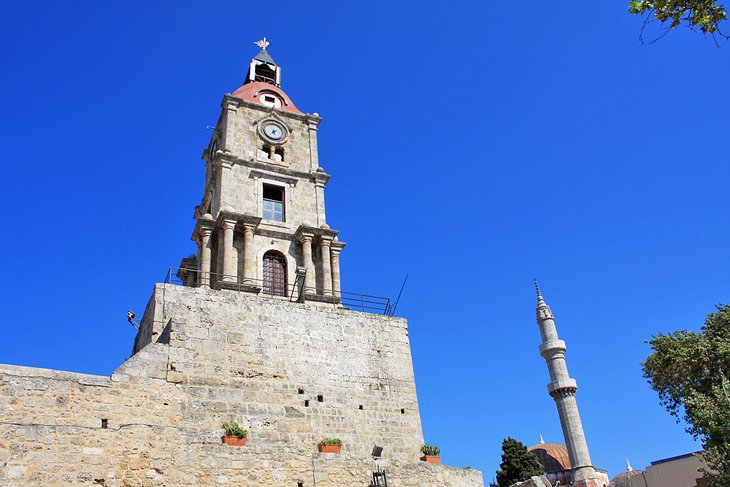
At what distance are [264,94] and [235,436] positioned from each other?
20459 millimetres

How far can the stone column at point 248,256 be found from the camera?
24.5m

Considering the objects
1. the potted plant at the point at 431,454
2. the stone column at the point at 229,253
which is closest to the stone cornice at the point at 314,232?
the stone column at the point at 229,253

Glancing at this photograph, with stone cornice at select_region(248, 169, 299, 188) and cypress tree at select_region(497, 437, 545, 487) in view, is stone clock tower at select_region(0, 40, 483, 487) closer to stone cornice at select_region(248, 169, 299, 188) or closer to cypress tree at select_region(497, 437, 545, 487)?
stone cornice at select_region(248, 169, 299, 188)

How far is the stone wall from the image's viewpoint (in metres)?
13.3

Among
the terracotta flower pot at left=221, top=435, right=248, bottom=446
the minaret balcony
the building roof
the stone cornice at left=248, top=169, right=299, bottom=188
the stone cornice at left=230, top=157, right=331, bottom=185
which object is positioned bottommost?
the terracotta flower pot at left=221, top=435, right=248, bottom=446

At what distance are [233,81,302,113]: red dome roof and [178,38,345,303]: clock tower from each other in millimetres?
58

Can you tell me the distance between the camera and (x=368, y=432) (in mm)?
18312

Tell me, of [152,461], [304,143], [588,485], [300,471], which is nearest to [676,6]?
[300,471]

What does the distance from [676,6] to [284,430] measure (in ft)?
45.7

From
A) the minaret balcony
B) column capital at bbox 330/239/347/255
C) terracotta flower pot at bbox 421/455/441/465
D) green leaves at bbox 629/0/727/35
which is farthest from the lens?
the minaret balcony

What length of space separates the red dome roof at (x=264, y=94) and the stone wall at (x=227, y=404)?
48.1 feet

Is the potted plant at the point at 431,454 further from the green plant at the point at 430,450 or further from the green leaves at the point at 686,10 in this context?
the green leaves at the point at 686,10

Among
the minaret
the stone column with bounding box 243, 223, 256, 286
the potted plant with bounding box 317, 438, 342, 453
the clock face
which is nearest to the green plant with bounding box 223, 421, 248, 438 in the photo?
the potted plant with bounding box 317, 438, 342, 453

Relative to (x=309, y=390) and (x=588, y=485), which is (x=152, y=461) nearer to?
(x=309, y=390)
